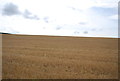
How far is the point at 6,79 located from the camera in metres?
7.19

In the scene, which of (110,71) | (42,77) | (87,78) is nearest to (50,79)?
(42,77)

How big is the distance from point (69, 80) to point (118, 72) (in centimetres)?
323

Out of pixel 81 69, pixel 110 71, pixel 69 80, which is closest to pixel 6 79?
pixel 69 80

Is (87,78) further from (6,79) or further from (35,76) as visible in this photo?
(6,79)

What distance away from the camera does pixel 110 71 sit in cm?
954

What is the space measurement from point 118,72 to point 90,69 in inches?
57.4

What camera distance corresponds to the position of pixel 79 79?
24.5 ft

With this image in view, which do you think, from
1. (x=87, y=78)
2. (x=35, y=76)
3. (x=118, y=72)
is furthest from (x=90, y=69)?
(x=35, y=76)

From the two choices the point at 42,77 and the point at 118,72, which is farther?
the point at 118,72

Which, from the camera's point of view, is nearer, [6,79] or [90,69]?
[6,79]

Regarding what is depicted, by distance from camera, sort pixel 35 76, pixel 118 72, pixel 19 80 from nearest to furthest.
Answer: pixel 19 80 → pixel 35 76 → pixel 118 72

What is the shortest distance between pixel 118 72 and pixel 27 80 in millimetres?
4762

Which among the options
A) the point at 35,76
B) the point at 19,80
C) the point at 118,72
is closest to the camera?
the point at 19,80

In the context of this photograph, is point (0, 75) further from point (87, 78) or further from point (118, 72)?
point (118, 72)
